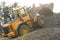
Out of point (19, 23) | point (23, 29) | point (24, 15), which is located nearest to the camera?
point (19, 23)

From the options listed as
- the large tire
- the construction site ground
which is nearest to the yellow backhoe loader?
the large tire

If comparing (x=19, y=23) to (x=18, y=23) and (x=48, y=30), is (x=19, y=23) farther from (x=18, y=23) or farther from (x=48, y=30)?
(x=48, y=30)

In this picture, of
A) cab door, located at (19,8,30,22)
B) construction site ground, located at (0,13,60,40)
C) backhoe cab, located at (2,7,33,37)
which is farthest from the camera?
cab door, located at (19,8,30,22)

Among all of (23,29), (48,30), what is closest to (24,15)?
(23,29)

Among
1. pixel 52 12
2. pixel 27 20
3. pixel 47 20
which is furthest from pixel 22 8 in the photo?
pixel 52 12

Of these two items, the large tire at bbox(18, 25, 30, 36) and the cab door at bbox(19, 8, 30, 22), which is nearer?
the large tire at bbox(18, 25, 30, 36)

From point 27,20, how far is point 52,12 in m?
4.76

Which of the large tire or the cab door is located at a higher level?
the cab door

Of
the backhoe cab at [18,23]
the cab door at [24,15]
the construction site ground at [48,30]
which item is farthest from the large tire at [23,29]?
the construction site ground at [48,30]

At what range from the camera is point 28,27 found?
1833 centimetres

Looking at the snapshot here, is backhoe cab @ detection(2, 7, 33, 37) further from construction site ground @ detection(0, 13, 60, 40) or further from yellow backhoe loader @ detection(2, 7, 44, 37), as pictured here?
construction site ground @ detection(0, 13, 60, 40)

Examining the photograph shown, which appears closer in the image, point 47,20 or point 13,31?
point 13,31

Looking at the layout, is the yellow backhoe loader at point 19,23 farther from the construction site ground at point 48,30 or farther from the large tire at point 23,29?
the construction site ground at point 48,30

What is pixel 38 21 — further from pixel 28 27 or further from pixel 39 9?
pixel 39 9
